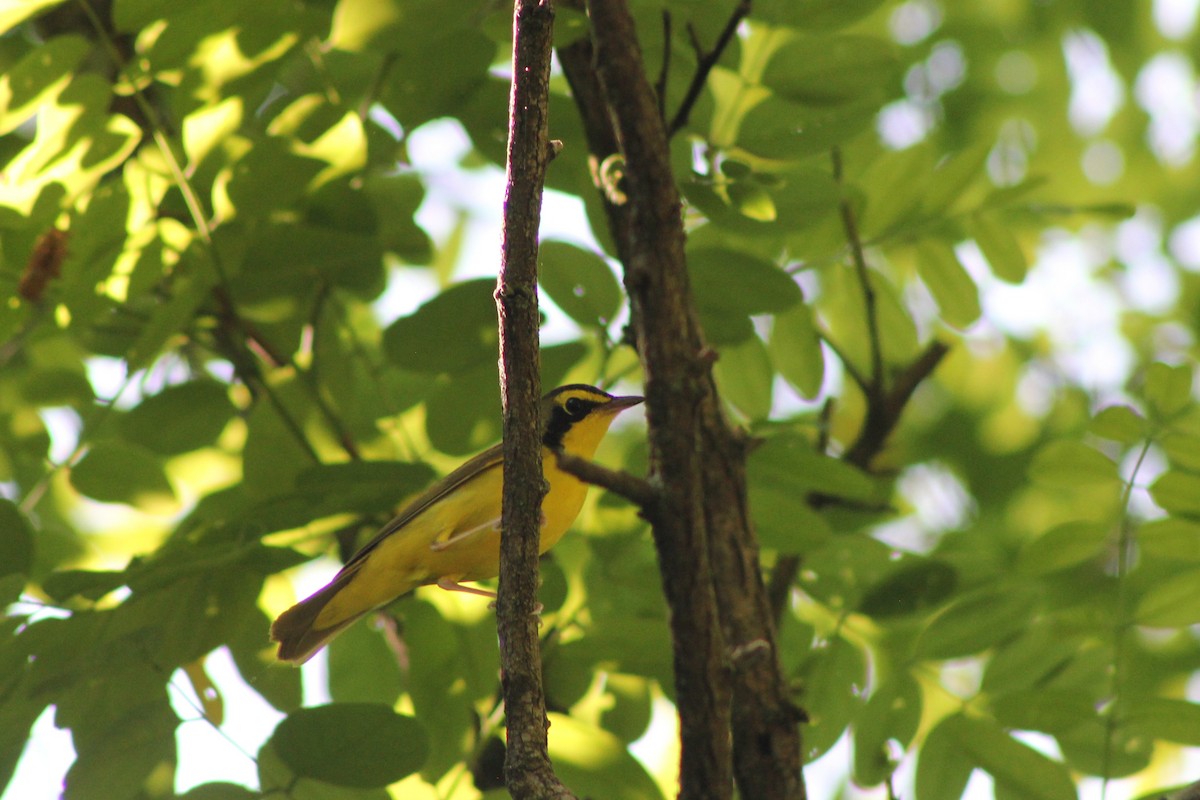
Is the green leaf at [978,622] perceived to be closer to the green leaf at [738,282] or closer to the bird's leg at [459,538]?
the green leaf at [738,282]

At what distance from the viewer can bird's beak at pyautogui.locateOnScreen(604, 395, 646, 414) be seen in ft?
15.5

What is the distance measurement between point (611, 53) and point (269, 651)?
2.38 meters

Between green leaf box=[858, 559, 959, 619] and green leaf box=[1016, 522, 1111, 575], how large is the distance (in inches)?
11.1

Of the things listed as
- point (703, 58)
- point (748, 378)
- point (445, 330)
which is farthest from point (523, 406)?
point (748, 378)

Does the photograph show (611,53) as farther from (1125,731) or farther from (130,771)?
(1125,731)

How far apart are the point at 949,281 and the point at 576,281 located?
64.1 inches

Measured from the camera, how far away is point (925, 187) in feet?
15.8

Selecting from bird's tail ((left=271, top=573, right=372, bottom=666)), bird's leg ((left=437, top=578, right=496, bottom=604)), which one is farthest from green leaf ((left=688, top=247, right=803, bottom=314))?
bird's tail ((left=271, top=573, right=372, bottom=666))

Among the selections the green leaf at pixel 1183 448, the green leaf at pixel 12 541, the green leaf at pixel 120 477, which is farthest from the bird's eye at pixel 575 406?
the green leaf at pixel 1183 448

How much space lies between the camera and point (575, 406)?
4.82 meters

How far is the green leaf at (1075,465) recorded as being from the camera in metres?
4.22

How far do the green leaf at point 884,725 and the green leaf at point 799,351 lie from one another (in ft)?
4.05

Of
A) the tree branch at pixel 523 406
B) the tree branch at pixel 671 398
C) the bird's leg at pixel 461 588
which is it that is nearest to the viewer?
the tree branch at pixel 523 406

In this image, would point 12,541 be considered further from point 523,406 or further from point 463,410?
point 523,406
